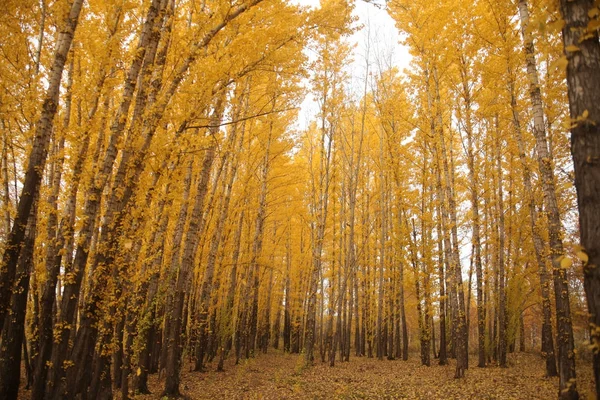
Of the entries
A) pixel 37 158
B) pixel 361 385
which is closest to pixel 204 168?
pixel 37 158

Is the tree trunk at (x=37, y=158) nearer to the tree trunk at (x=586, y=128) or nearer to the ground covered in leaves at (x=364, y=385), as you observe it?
the ground covered in leaves at (x=364, y=385)

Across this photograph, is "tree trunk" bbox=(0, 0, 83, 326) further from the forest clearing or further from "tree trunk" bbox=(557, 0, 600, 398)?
"tree trunk" bbox=(557, 0, 600, 398)

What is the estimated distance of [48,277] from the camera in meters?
5.40

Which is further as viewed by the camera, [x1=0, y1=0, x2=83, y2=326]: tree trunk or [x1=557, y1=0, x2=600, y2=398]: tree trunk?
[x1=0, y1=0, x2=83, y2=326]: tree trunk

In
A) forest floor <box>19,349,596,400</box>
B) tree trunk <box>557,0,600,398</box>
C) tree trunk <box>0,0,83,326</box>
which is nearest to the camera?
tree trunk <box>557,0,600,398</box>

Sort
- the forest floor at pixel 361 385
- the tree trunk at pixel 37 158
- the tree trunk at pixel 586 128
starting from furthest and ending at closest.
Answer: the forest floor at pixel 361 385
the tree trunk at pixel 37 158
the tree trunk at pixel 586 128

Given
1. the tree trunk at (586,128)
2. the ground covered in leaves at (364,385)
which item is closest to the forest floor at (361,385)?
the ground covered in leaves at (364,385)

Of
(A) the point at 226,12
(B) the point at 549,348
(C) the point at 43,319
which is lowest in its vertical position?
(B) the point at 549,348

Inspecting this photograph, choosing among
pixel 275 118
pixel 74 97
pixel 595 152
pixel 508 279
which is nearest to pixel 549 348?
pixel 508 279

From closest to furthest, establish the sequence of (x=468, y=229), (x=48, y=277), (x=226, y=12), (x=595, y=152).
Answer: (x=595, y=152) < (x=226, y=12) < (x=48, y=277) < (x=468, y=229)

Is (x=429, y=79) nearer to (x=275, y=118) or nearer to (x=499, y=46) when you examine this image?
(x=499, y=46)

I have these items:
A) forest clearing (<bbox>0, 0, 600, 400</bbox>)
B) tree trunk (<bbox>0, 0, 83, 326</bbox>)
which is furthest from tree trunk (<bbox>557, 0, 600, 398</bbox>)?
tree trunk (<bbox>0, 0, 83, 326</bbox>)

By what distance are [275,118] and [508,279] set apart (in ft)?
31.0

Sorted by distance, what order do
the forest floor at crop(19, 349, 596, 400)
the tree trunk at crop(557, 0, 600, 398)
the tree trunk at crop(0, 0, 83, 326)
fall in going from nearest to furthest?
the tree trunk at crop(557, 0, 600, 398) < the tree trunk at crop(0, 0, 83, 326) < the forest floor at crop(19, 349, 596, 400)
